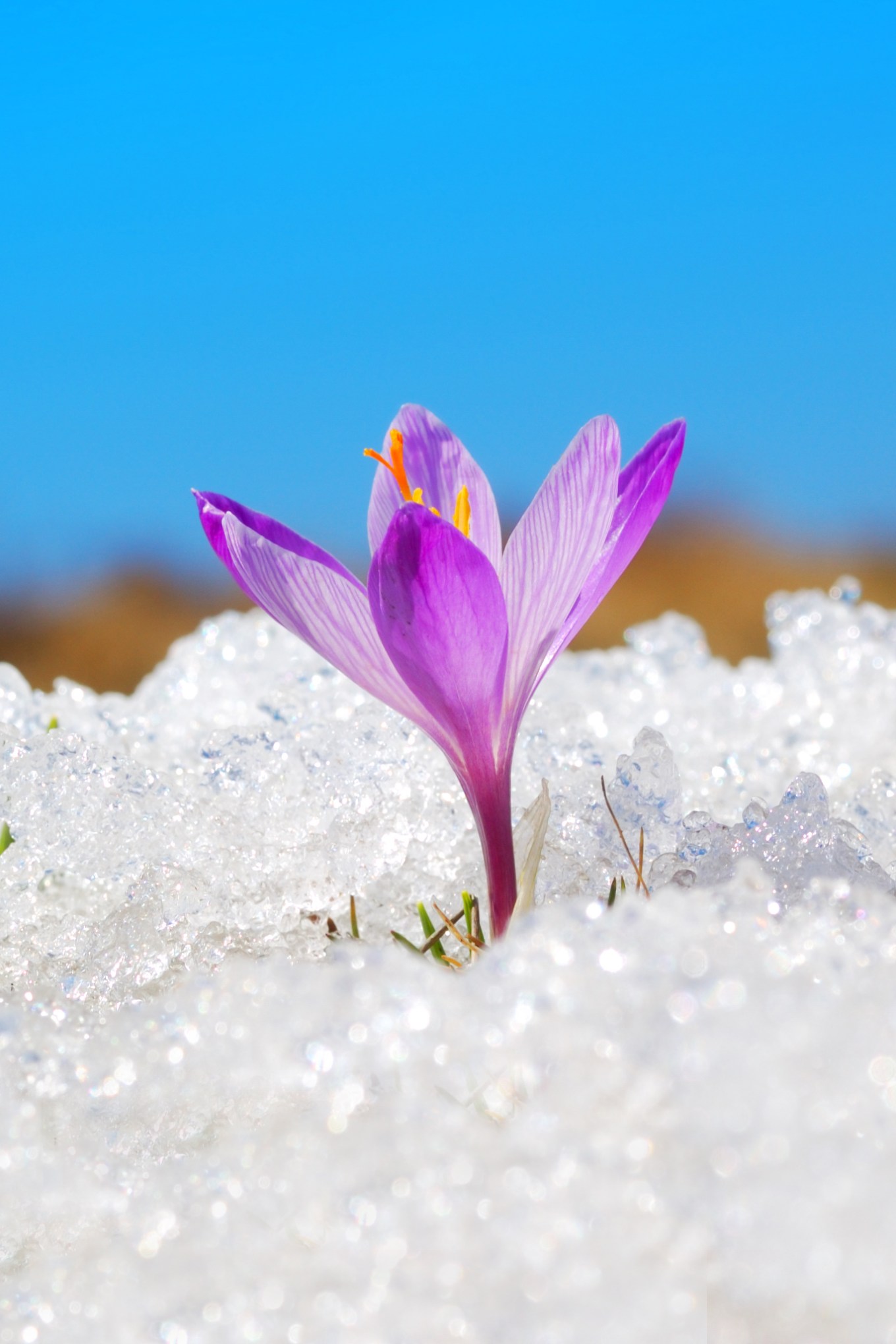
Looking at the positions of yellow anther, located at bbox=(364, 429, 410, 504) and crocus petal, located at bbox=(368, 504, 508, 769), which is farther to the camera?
yellow anther, located at bbox=(364, 429, 410, 504)

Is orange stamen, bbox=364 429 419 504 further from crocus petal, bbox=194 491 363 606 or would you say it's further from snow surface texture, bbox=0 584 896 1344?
snow surface texture, bbox=0 584 896 1344

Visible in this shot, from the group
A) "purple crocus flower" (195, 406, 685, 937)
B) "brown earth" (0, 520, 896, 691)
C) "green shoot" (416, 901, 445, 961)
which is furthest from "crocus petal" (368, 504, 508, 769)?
"brown earth" (0, 520, 896, 691)

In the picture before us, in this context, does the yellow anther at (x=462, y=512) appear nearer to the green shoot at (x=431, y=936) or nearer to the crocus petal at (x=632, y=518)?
the crocus petal at (x=632, y=518)

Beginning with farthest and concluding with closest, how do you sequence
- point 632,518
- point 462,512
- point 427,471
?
1. point 427,471
2. point 462,512
3. point 632,518

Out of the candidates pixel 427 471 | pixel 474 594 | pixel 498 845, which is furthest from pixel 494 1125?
pixel 427 471

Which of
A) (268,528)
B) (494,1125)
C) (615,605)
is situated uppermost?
(615,605)

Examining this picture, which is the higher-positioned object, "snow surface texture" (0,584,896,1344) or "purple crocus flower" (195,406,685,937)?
"purple crocus flower" (195,406,685,937)

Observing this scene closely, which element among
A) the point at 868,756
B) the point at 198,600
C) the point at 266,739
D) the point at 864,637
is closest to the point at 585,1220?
the point at 266,739

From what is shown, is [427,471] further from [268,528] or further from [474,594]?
[474,594]

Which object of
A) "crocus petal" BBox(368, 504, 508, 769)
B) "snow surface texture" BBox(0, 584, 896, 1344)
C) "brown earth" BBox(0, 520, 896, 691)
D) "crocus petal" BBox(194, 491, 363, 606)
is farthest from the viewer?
"brown earth" BBox(0, 520, 896, 691)
